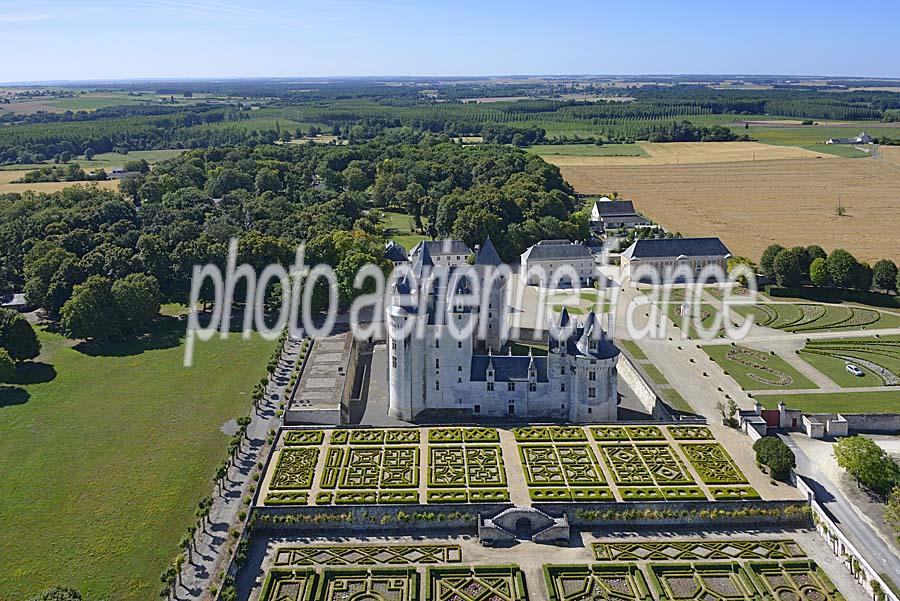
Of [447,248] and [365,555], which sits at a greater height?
[447,248]

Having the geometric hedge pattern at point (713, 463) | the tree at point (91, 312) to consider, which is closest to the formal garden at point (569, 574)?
the geometric hedge pattern at point (713, 463)

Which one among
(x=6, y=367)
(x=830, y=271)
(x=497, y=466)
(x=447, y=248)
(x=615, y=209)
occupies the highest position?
(x=447, y=248)

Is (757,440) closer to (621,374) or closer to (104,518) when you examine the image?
(621,374)

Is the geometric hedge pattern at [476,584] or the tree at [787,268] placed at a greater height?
the tree at [787,268]

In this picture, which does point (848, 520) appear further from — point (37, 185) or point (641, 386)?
Result: point (37, 185)

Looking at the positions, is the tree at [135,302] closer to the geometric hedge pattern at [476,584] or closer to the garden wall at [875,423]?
the geometric hedge pattern at [476,584]

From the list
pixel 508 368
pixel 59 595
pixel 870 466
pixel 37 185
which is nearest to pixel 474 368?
pixel 508 368

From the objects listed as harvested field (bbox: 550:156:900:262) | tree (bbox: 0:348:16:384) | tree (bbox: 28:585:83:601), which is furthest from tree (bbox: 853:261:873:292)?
tree (bbox: 0:348:16:384)
